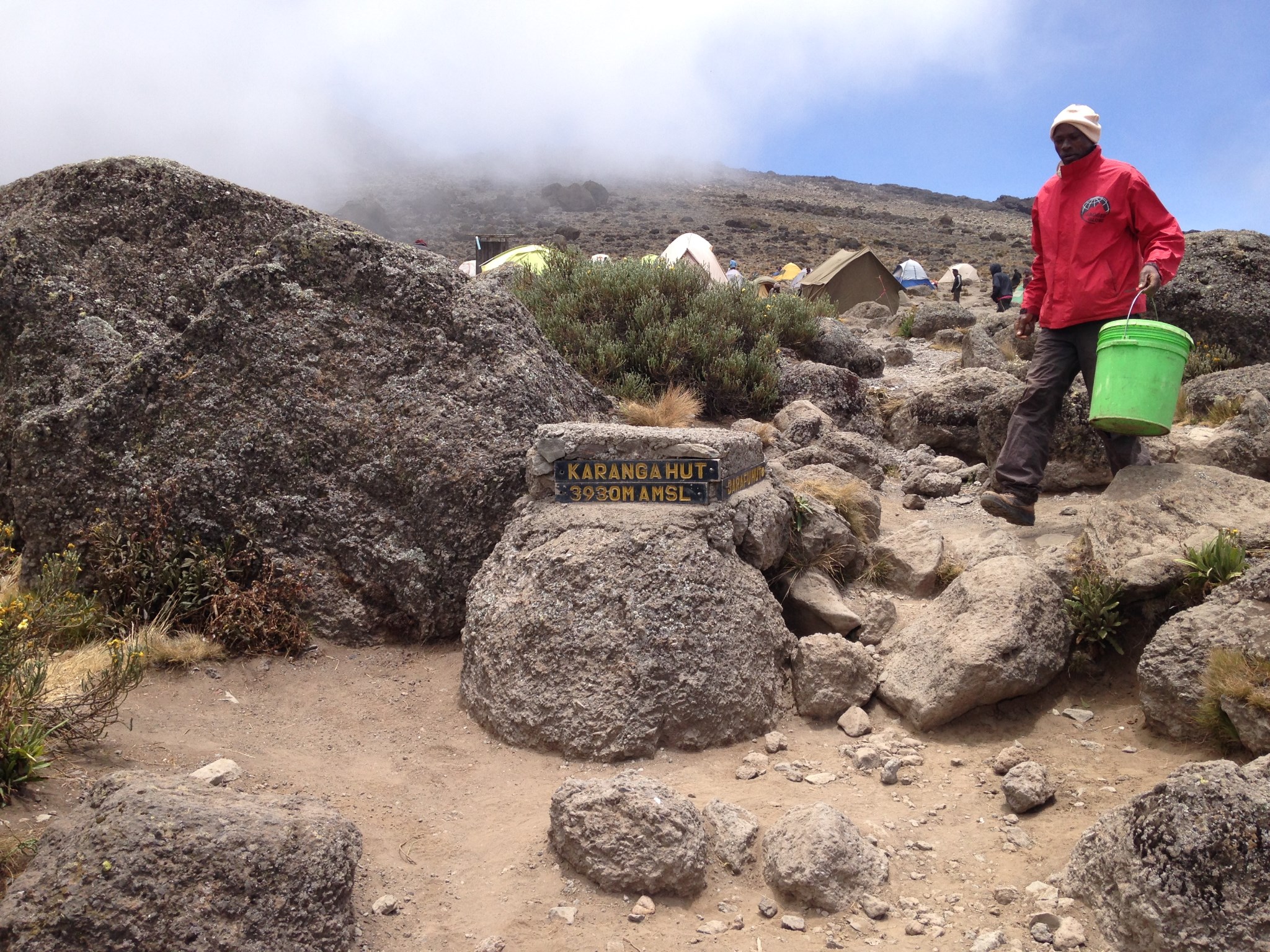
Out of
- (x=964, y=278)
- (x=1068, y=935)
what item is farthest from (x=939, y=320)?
(x=964, y=278)

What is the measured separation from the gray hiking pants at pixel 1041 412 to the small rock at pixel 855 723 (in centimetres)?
193

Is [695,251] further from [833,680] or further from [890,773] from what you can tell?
[890,773]

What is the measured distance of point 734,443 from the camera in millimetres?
4820

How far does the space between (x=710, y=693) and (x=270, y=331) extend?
308cm

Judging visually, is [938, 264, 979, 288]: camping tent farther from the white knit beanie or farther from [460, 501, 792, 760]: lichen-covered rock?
[460, 501, 792, 760]: lichen-covered rock

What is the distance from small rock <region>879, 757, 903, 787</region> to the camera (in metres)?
3.80

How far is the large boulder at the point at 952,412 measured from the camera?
838cm

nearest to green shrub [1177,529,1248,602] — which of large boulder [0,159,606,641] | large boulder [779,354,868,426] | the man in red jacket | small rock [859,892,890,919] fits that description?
the man in red jacket

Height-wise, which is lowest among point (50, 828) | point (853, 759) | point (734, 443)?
point (50, 828)

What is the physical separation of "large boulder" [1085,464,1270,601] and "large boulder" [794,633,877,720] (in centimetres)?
123

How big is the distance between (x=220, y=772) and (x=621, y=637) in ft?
5.53

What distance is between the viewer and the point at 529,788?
12.7ft

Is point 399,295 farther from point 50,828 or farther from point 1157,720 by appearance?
point 1157,720

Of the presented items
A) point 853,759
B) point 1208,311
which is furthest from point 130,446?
point 1208,311
